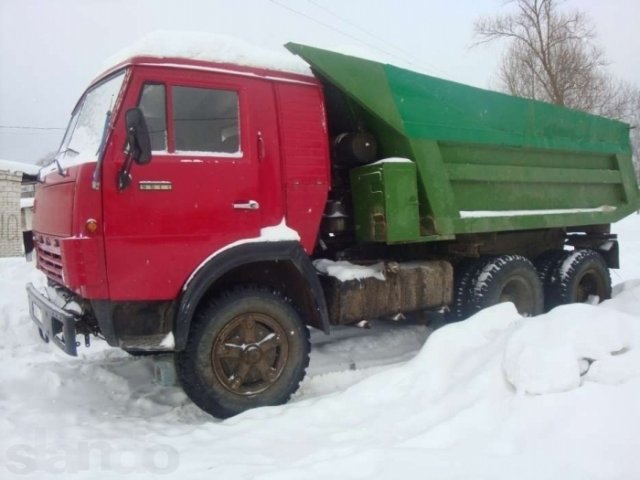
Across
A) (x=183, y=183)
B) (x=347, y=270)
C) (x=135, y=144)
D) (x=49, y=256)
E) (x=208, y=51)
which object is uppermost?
(x=208, y=51)

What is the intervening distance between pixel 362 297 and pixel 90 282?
2198mm

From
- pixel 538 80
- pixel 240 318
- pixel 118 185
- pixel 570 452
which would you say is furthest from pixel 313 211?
pixel 538 80

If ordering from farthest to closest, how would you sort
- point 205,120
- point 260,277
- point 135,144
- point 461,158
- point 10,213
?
point 10,213 → point 461,158 → point 260,277 → point 205,120 → point 135,144

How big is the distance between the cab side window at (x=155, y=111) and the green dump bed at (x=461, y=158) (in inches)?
51.2

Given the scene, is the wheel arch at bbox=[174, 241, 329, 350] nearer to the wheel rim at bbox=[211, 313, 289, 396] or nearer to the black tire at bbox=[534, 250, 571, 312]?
the wheel rim at bbox=[211, 313, 289, 396]

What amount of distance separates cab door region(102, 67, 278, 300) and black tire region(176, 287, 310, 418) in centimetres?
39

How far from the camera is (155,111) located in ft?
12.1

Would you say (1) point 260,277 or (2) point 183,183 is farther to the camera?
(1) point 260,277

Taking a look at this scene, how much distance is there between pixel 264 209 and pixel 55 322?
5.42ft

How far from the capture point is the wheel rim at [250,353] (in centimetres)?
383

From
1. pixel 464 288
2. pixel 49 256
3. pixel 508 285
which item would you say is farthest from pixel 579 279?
pixel 49 256

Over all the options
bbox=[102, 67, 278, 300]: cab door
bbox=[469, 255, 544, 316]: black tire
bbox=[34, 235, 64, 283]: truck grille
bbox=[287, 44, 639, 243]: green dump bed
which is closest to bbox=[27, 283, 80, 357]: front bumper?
bbox=[34, 235, 64, 283]: truck grille

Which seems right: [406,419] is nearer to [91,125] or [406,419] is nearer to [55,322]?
[55,322]

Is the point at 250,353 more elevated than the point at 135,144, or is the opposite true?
the point at 135,144
